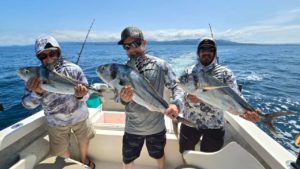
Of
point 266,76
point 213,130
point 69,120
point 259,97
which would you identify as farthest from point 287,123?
point 266,76

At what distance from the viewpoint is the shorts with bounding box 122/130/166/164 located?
7.88 ft

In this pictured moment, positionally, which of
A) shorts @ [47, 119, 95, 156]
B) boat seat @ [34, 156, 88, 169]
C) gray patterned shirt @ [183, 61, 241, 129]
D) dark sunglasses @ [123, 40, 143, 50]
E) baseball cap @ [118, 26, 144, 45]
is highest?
baseball cap @ [118, 26, 144, 45]

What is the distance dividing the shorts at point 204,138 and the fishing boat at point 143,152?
24 centimetres

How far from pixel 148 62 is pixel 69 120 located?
1.12 meters

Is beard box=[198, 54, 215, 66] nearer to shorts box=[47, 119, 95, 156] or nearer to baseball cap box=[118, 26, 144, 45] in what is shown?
baseball cap box=[118, 26, 144, 45]

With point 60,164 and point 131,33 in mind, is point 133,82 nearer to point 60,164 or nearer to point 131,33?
point 131,33

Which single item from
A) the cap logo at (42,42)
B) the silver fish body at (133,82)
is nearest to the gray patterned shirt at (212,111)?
the silver fish body at (133,82)

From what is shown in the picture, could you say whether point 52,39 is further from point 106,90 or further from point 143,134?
point 143,134

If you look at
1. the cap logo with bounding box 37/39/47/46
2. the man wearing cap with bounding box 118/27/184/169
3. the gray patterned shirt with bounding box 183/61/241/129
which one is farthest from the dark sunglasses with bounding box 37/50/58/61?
the gray patterned shirt with bounding box 183/61/241/129

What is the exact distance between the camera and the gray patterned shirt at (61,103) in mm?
2561

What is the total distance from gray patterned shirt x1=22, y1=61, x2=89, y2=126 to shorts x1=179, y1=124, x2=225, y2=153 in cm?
116

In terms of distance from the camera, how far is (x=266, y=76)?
1272 centimetres

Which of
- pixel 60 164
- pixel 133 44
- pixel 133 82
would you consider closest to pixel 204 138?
pixel 133 82

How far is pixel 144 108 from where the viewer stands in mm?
2312
